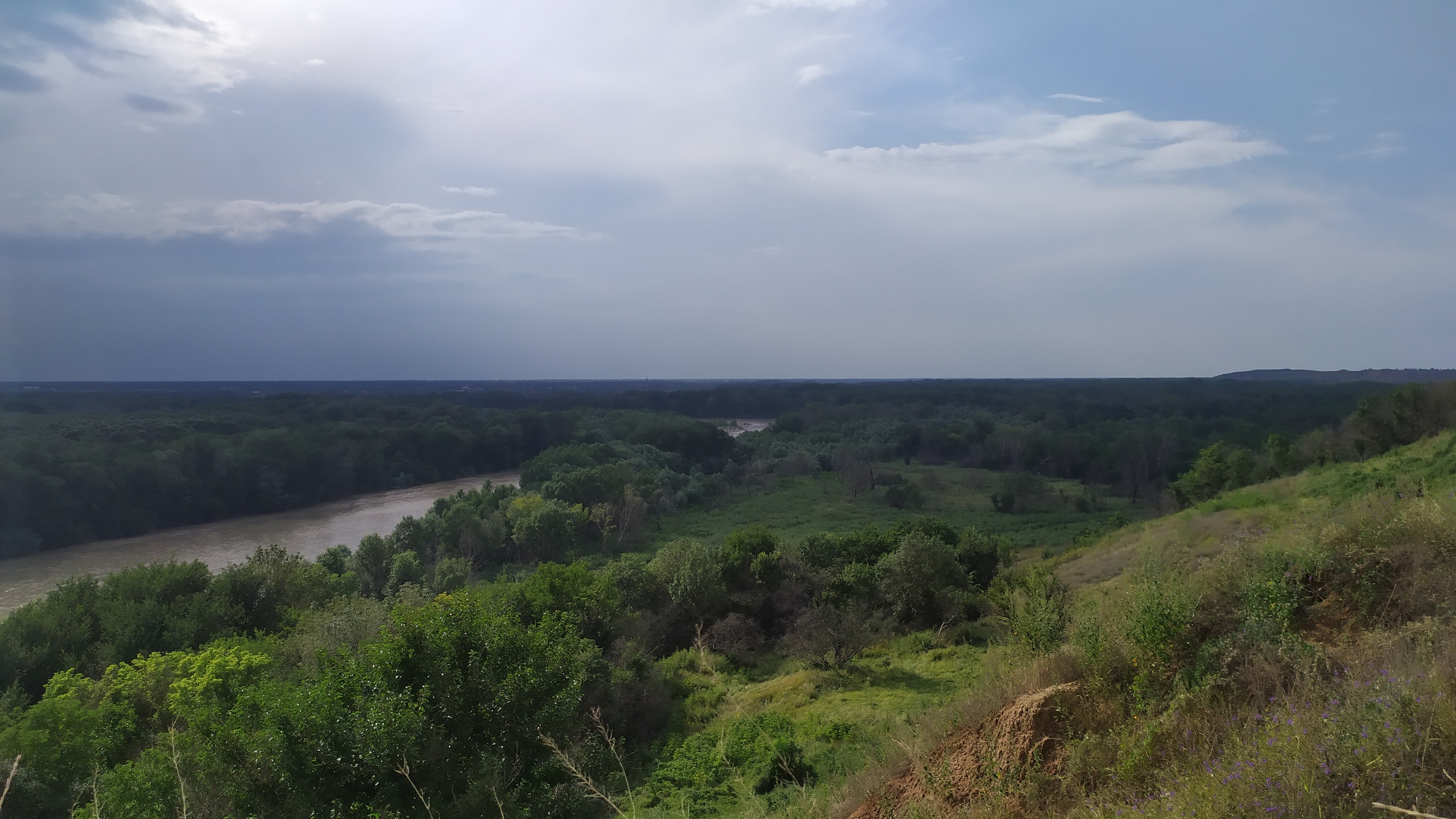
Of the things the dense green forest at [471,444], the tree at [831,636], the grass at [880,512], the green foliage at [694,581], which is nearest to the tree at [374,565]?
the green foliage at [694,581]

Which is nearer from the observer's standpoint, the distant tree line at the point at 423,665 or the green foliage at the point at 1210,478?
the distant tree line at the point at 423,665

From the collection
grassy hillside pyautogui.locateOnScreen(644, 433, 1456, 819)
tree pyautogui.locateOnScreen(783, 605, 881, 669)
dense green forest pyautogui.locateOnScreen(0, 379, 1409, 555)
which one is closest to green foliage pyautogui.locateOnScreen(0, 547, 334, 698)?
tree pyautogui.locateOnScreen(783, 605, 881, 669)

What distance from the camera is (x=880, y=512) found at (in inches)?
1907

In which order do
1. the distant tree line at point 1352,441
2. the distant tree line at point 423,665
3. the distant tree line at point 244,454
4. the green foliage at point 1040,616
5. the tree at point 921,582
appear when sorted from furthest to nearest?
the distant tree line at point 244,454, the distant tree line at point 1352,441, the tree at point 921,582, the distant tree line at point 423,665, the green foliage at point 1040,616

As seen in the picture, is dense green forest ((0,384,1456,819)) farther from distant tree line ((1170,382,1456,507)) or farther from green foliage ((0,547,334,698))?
distant tree line ((1170,382,1456,507))

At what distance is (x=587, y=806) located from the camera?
416 inches

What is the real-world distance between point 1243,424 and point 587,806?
7535 cm

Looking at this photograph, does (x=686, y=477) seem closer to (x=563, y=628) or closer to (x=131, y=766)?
(x=563, y=628)

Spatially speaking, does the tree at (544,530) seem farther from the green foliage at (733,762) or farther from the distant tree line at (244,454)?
the green foliage at (733,762)

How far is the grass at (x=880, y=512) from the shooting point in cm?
4216

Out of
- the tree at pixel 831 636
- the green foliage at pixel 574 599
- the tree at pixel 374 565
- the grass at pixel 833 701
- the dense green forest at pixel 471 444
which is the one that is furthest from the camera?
the dense green forest at pixel 471 444

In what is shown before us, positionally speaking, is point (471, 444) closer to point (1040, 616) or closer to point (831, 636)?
point (831, 636)

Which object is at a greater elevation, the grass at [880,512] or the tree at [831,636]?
the tree at [831,636]

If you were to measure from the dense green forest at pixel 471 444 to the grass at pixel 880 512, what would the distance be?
8.83 feet
